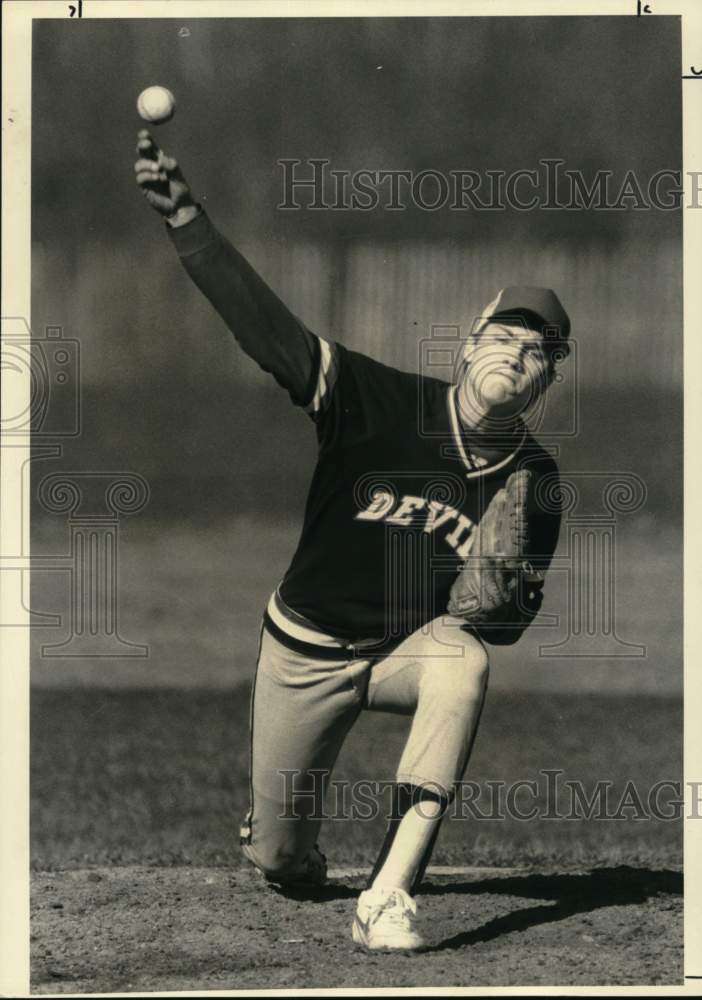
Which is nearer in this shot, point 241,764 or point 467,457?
point 467,457

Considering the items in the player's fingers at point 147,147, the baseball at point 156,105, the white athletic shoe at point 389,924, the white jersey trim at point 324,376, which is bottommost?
the white athletic shoe at point 389,924

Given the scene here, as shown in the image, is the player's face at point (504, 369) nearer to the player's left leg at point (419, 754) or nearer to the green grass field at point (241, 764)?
the green grass field at point (241, 764)

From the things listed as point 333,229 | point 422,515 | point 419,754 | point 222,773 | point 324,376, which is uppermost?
point 333,229

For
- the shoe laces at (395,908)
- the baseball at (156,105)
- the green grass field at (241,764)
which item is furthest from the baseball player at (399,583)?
the baseball at (156,105)

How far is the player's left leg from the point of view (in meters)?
5.47

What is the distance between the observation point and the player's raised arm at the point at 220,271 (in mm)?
5215

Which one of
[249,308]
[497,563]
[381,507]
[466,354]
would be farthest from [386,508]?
[249,308]

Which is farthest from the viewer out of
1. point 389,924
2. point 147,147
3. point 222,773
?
point 222,773

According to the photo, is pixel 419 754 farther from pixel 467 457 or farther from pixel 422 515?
pixel 467 457

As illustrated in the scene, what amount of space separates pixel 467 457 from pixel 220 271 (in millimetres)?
1091

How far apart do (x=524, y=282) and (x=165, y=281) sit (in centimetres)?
129

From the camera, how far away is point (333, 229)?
5.75 m

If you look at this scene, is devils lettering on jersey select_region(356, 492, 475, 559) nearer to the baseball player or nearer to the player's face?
the baseball player

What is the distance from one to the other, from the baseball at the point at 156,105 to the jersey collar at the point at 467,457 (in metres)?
1.36
